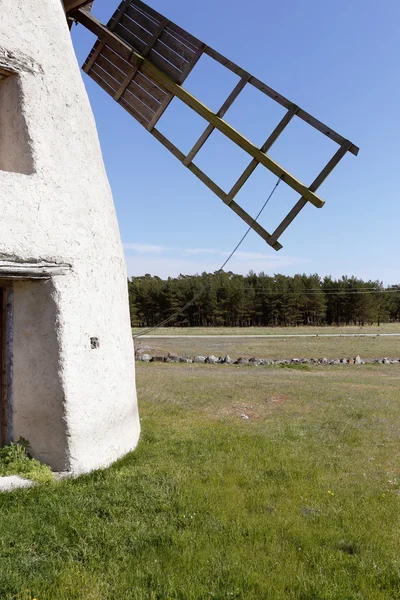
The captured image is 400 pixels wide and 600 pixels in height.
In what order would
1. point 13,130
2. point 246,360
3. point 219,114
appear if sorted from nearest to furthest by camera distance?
1. point 13,130
2. point 219,114
3. point 246,360

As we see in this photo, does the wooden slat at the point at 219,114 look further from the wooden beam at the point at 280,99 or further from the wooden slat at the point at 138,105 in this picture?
the wooden slat at the point at 138,105

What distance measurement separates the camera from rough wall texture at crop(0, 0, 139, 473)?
5.78 m

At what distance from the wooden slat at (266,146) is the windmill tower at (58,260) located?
4 cm

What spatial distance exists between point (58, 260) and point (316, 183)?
13.1ft

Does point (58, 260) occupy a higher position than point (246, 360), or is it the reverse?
point (58, 260)

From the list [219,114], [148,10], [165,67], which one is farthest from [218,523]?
[148,10]

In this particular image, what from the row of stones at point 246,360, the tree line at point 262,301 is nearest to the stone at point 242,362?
the row of stones at point 246,360

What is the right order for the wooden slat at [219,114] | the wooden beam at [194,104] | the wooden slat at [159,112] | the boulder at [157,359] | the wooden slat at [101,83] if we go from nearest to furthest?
1. the wooden beam at [194,104]
2. the wooden slat at [219,114]
3. the wooden slat at [159,112]
4. the wooden slat at [101,83]
5. the boulder at [157,359]

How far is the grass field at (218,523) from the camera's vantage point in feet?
12.8

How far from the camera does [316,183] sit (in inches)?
284

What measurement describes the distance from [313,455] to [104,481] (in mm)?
3404

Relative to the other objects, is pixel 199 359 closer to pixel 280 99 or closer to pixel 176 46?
pixel 176 46

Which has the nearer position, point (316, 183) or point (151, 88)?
point (316, 183)

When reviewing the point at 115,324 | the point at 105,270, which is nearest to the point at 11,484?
the point at 115,324
